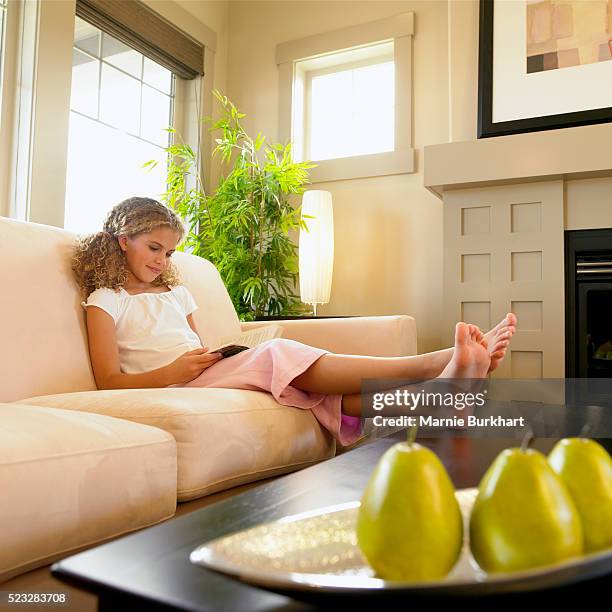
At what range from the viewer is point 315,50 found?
3.70 meters

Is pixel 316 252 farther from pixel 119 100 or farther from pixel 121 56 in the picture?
pixel 121 56

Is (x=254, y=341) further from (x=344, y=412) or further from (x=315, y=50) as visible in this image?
(x=315, y=50)

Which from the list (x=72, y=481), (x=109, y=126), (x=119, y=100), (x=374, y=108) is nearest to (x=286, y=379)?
(x=72, y=481)

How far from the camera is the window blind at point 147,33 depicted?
3.11m

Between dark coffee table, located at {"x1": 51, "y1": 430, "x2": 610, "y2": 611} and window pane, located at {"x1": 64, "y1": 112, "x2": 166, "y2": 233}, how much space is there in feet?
8.76

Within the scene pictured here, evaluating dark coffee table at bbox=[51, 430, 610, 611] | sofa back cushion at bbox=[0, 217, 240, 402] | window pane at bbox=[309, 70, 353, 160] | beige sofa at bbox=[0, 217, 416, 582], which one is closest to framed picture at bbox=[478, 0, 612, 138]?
window pane at bbox=[309, 70, 353, 160]

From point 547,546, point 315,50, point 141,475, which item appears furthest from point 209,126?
point 547,546

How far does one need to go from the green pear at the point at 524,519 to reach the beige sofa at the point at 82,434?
2.31 feet

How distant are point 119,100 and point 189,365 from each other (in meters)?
2.23

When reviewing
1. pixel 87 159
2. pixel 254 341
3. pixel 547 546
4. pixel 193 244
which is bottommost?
pixel 547 546

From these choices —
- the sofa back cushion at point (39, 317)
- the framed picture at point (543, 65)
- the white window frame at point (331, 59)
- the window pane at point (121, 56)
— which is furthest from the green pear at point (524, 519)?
the window pane at point (121, 56)

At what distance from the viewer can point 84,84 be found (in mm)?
3150

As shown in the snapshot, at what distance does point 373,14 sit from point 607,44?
54.1 inches

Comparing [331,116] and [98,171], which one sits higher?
[331,116]
